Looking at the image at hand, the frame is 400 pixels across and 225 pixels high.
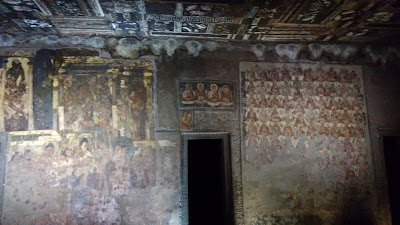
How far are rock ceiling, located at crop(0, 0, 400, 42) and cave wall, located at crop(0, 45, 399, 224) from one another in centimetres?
52

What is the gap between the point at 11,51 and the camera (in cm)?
562

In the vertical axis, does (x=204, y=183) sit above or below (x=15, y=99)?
below

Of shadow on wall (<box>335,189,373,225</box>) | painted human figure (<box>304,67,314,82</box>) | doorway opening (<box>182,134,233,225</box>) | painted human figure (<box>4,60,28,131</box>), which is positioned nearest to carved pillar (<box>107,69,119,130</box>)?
painted human figure (<box>4,60,28,131</box>)

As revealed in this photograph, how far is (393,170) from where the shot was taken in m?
6.70

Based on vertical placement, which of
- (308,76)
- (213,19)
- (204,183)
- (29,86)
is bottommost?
(204,183)

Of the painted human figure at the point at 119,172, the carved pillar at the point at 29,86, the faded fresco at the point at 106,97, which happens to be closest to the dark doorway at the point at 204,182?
the faded fresco at the point at 106,97

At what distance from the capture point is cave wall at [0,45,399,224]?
5.39 metres

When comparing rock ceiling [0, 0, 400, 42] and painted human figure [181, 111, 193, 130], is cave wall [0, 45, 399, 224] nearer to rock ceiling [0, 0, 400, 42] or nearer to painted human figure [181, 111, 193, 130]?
painted human figure [181, 111, 193, 130]

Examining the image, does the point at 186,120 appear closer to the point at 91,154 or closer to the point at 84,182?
the point at 91,154

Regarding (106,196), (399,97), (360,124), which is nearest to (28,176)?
(106,196)

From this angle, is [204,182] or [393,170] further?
[204,182]

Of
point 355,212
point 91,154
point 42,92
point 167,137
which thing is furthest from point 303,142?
point 42,92

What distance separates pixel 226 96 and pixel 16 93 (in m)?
3.72

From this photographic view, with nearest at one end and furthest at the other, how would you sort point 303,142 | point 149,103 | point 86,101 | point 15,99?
point 15,99
point 86,101
point 149,103
point 303,142
